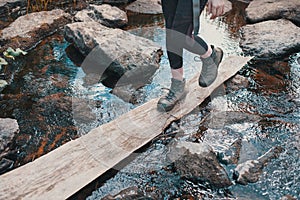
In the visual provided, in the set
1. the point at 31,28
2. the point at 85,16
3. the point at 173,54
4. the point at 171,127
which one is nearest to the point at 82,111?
the point at 171,127

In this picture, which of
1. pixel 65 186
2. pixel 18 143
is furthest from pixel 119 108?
pixel 65 186

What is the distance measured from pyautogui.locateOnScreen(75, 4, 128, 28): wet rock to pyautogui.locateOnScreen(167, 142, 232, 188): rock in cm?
296

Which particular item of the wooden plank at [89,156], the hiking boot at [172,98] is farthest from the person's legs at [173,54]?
the wooden plank at [89,156]

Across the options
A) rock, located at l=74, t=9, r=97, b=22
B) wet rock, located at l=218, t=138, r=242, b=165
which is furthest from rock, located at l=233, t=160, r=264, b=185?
rock, located at l=74, t=9, r=97, b=22

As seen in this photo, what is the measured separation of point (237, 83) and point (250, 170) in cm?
145

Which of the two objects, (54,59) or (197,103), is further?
(54,59)

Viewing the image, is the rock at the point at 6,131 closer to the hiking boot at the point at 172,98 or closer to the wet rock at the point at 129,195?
the wet rock at the point at 129,195

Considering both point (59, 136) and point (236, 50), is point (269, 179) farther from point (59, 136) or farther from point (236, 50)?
point (236, 50)

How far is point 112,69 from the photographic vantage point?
13.9 ft

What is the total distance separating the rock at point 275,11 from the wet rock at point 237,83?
5.82 ft

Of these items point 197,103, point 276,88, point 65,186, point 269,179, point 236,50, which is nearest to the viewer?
point 65,186

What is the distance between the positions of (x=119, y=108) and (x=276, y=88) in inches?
68.8

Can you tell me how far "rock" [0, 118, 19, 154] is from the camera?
2.94m

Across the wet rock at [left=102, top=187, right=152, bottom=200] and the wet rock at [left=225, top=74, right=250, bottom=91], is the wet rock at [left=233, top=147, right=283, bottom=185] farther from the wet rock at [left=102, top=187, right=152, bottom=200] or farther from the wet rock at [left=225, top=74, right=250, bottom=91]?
the wet rock at [left=225, top=74, right=250, bottom=91]
